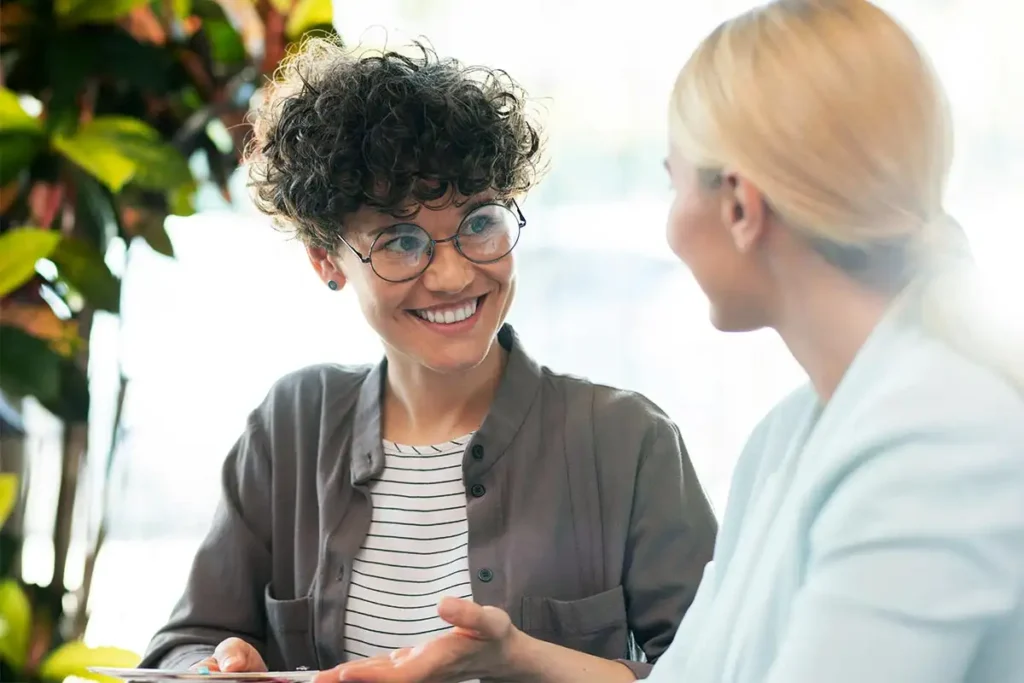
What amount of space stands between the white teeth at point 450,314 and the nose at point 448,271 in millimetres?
29

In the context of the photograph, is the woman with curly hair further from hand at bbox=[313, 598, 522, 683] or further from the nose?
hand at bbox=[313, 598, 522, 683]

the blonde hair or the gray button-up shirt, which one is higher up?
the blonde hair

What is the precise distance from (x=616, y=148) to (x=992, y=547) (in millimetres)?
1978

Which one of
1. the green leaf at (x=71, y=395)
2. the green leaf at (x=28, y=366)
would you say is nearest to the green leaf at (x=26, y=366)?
the green leaf at (x=28, y=366)

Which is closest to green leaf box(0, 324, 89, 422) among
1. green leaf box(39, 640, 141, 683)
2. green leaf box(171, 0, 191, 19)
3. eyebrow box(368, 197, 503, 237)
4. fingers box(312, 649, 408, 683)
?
green leaf box(39, 640, 141, 683)

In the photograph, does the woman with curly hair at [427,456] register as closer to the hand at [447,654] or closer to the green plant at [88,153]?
the hand at [447,654]

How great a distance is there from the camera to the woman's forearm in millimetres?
1239

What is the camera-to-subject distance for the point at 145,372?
2744mm

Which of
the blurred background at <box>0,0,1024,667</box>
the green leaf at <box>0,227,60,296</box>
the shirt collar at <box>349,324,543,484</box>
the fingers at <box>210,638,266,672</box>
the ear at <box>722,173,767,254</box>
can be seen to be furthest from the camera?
the blurred background at <box>0,0,1024,667</box>

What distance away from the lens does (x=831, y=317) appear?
0.92 meters

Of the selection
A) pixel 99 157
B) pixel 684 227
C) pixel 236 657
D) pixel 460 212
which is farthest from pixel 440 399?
pixel 99 157

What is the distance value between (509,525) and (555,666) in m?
0.24

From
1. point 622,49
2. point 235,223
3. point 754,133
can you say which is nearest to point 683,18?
point 622,49

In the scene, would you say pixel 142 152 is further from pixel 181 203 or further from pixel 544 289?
pixel 544 289
